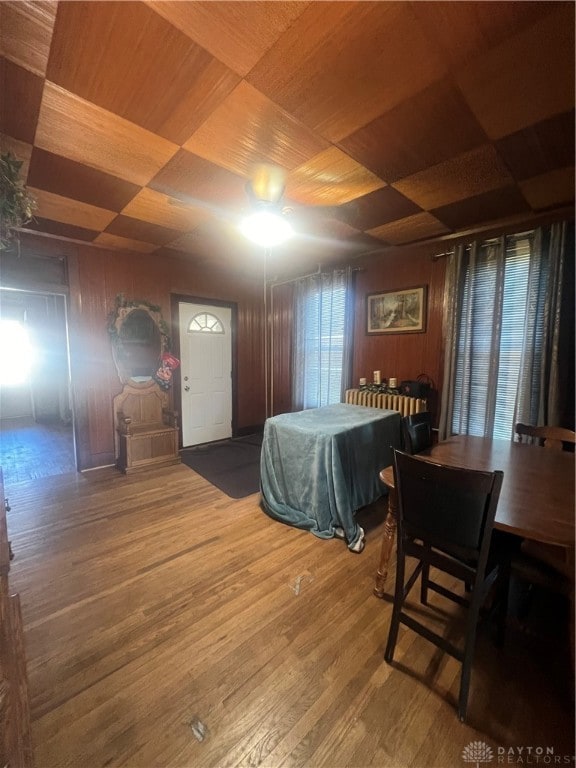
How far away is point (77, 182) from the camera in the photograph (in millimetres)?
1997

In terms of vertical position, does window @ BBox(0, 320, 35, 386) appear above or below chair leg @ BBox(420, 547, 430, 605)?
above

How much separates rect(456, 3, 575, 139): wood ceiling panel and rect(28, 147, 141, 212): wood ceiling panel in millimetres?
2027

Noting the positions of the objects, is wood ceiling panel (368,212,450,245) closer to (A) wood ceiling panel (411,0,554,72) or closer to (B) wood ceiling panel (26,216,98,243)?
(A) wood ceiling panel (411,0,554,72)

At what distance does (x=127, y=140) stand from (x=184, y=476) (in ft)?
9.18

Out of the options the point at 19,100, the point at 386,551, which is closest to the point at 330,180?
Result: the point at 19,100

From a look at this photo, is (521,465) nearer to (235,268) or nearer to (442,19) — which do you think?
(442,19)

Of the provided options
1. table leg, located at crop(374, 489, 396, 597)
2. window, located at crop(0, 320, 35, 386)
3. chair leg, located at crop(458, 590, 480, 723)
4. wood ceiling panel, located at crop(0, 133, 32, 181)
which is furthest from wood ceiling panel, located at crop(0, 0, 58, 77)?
window, located at crop(0, 320, 35, 386)

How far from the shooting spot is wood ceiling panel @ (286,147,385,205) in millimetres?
1736

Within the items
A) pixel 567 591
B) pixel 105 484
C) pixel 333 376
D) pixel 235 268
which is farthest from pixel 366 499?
pixel 235 268

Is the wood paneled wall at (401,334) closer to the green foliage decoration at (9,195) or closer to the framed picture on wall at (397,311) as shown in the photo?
the framed picture on wall at (397,311)

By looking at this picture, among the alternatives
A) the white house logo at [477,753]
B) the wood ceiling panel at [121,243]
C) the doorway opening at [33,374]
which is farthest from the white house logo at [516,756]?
the doorway opening at [33,374]

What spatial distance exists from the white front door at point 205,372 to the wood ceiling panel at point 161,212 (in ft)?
4.53

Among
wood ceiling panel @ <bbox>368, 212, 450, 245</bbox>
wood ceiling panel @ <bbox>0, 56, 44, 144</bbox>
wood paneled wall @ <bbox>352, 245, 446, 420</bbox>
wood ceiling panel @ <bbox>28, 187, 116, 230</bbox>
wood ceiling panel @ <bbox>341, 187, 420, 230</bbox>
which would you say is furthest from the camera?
wood paneled wall @ <bbox>352, 245, 446, 420</bbox>

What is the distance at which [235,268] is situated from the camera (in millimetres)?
4145
